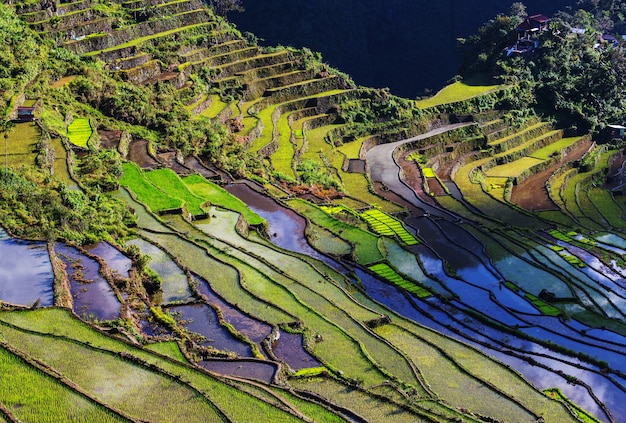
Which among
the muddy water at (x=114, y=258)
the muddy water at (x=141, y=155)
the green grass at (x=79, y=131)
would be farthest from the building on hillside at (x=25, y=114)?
the muddy water at (x=114, y=258)

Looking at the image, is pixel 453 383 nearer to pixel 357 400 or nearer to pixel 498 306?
pixel 357 400

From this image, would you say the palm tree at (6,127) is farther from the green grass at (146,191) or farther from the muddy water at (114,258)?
the muddy water at (114,258)

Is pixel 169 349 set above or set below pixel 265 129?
above

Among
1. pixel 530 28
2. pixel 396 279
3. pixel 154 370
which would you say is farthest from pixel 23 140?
pixel 530 28

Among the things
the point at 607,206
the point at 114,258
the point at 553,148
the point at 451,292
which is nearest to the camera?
the point at 114,258

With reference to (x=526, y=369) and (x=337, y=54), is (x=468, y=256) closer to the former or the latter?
(x=526, y=369)

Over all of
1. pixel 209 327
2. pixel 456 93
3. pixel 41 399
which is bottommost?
pixel 209 327

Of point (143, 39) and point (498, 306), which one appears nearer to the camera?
point (498, 306)

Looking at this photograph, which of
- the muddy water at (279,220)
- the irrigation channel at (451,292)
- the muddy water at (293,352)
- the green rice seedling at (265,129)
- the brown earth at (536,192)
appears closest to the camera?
the muddy water at (293,352)

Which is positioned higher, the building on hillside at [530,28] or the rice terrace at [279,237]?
the building on hillside at [530,28]
